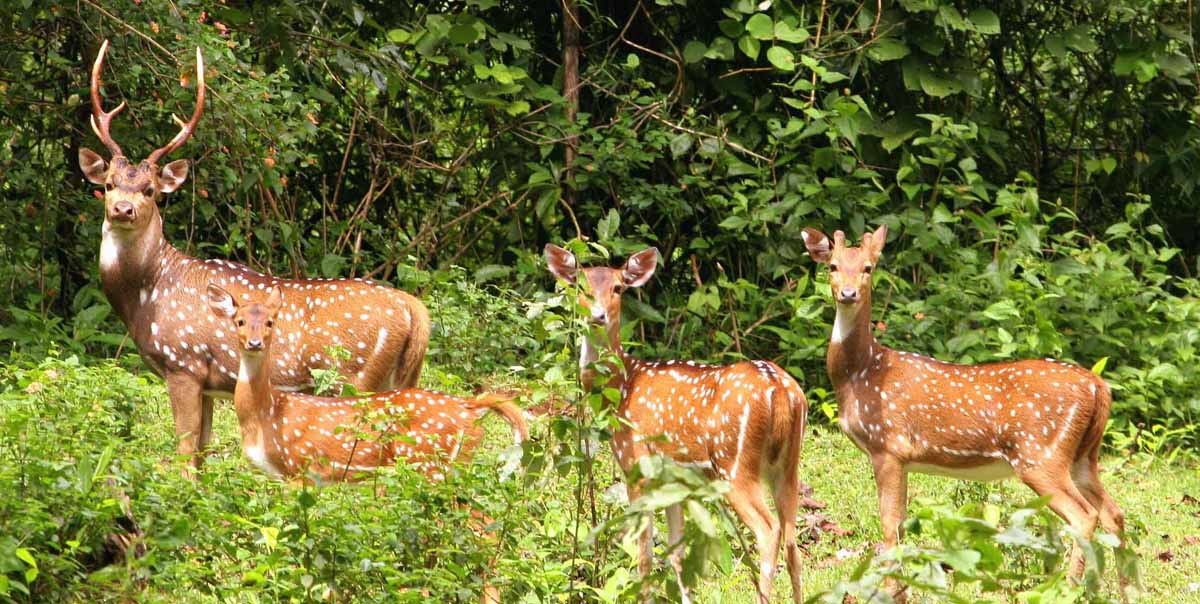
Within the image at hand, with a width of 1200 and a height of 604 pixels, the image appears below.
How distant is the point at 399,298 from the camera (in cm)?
825

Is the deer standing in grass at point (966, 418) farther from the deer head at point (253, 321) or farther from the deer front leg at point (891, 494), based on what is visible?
the deer head at point (253, 321)

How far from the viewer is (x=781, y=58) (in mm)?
11344

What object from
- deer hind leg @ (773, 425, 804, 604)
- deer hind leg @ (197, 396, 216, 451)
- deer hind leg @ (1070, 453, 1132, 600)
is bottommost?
deer hind leg @ (197, 396, 216, 451)

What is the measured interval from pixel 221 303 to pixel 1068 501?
155 inches

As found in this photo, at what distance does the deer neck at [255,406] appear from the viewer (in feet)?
23.8

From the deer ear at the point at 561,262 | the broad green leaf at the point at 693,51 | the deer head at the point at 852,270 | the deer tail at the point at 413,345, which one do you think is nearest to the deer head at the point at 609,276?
the deer ear at the point at 561,262

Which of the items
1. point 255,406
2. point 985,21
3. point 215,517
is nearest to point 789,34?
point 985,21

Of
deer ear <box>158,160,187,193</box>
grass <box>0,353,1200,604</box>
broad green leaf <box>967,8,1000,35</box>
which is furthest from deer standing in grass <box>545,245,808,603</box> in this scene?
broad green leaf <box>967,8,1000,35</box>

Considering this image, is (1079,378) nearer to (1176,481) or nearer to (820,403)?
(1176,481)

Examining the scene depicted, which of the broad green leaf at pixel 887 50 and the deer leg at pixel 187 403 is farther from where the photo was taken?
the broad green leaf at pixel 887 50

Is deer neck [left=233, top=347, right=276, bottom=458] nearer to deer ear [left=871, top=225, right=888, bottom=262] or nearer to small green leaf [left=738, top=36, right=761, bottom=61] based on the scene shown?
deer ear [left=871, top=225, right=888, bottom=262]

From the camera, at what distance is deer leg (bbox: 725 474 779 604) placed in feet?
21.6

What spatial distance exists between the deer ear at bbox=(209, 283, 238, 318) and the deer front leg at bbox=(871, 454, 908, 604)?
303 cm

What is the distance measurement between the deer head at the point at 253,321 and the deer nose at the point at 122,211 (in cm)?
83
